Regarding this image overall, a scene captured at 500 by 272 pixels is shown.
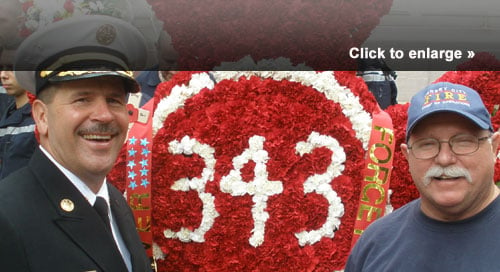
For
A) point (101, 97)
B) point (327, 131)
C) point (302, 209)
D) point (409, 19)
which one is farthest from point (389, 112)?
point (409, 19)

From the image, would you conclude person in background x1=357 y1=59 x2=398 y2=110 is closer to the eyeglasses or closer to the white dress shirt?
the eyeglasses

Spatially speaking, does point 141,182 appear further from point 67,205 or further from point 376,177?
point 376,177

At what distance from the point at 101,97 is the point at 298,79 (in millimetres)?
1140

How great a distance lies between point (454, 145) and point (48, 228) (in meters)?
1.48

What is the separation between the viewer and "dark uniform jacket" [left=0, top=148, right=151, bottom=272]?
1.84 m

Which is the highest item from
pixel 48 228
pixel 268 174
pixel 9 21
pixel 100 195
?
pixel 9 21

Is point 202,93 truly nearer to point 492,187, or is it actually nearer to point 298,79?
point 298,79

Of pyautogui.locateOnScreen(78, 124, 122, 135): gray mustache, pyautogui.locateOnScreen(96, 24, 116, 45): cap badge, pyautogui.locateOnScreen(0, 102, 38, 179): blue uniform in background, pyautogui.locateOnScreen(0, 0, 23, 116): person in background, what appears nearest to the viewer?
pyautogui.locateOnScreen(78, 124, 122, 135): gray mustache

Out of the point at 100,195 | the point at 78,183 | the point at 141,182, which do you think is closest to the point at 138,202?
the point at 141,182

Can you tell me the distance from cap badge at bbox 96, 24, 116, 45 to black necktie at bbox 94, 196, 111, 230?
620 mm

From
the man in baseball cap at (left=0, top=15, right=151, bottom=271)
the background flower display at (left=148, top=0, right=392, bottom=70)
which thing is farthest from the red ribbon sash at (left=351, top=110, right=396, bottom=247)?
the man in baseball cap at (left=0, top=15, right=151, bottom=271)

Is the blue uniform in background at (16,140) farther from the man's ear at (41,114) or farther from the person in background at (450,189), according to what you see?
the person in background at (450,189)

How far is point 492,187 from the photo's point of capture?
6.79ft

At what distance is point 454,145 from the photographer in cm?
204
